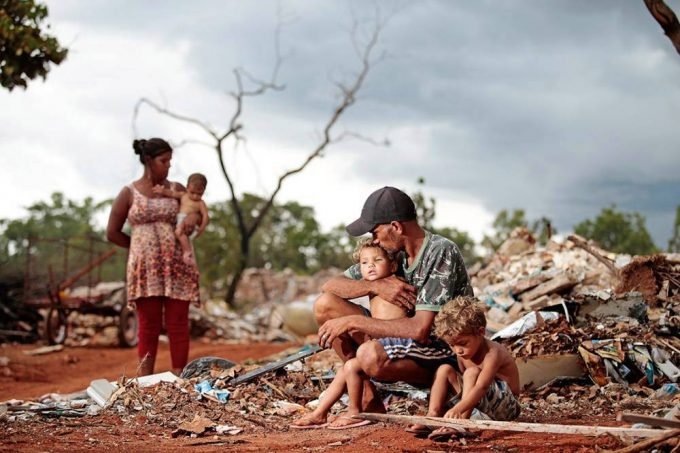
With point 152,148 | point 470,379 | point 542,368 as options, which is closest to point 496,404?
point 470,379

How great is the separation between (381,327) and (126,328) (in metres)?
10.4

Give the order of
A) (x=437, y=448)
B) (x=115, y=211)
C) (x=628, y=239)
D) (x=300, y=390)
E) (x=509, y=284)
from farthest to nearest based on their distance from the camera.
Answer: (x=628, y=239) < (x=509, y=284) < (x=115, y=211) < (x=300, y=390) < (x=437, y=448)

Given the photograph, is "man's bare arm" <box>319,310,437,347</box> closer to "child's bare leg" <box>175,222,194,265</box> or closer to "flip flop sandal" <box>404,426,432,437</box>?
"flip flop sandal" <box>404,426,432,437</box>

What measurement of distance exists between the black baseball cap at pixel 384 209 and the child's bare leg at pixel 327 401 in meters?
0.86

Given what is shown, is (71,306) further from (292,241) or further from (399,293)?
(292,241)

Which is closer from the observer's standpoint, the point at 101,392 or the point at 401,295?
the point at 401,295

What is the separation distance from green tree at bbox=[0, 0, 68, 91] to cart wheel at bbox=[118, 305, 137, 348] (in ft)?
16.1

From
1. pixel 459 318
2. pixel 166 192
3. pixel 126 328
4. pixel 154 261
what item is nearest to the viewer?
pixel 459 318

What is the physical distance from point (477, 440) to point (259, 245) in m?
29.3

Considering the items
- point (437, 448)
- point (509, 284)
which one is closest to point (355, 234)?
point (437, 448)

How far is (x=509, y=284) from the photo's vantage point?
10328 millimetres

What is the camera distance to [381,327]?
4.88 metres

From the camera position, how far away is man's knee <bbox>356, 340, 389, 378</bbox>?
4836 mm

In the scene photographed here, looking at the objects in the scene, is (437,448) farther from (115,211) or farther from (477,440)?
(115,211)
